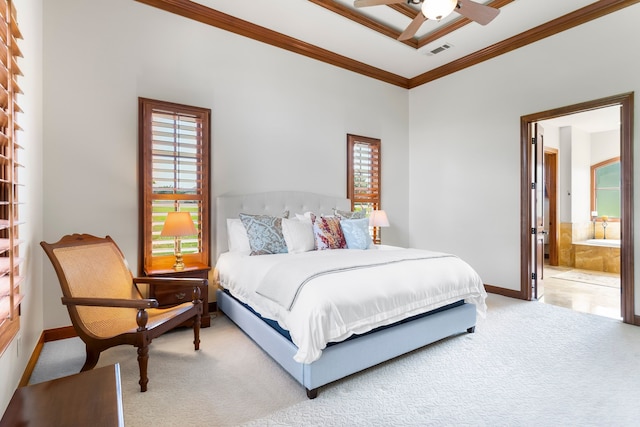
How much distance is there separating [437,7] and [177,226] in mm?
3042

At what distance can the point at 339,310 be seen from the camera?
2.14m

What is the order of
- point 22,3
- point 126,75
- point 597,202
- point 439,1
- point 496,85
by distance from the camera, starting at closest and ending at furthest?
1. point 22,3
2. point 439,1
3. point 126,75
4. point 496,85
5. point 597,202

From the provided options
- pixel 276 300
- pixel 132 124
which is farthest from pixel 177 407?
pixel 132 124

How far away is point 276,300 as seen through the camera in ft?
7.90

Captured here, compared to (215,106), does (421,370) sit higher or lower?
lower

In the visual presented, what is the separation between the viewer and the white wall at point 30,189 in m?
2.16

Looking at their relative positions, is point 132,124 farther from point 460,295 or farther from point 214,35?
point 460,295

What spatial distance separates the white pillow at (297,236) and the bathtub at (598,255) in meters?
6.02

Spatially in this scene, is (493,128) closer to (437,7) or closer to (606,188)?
(437,7)

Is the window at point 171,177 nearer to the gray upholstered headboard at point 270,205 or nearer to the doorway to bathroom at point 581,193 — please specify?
the gray upholstered headboard at point 270,205

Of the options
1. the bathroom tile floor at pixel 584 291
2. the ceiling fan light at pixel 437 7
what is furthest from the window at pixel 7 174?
the bathroom tile floor at pixel 584 291

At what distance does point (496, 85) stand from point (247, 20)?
352 centimetres

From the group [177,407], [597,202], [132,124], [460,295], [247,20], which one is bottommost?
[177,407]

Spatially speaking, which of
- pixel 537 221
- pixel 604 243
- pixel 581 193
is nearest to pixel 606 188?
pixel 581 193
